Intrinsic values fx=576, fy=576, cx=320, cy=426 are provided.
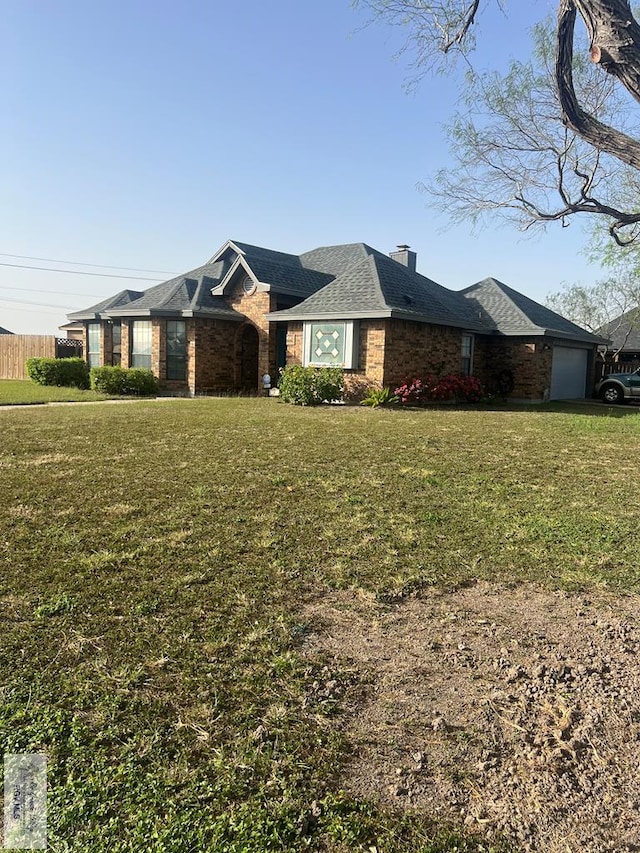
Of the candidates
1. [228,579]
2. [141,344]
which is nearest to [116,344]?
[141,344]

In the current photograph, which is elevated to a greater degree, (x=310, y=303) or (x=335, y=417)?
(x=310, y=303)

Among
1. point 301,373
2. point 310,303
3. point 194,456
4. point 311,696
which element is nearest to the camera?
point 311,696

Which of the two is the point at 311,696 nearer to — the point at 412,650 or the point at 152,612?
the point at 412,650

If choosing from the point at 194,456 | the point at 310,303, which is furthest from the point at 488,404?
the point at 194,456

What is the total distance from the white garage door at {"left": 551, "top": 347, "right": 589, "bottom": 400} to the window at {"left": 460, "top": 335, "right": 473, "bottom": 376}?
11.8ft

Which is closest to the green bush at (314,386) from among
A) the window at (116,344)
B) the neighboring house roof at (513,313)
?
the neighboring house roof at (513,313)

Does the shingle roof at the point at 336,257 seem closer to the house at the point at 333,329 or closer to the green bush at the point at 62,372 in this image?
the house at the point at 333,329

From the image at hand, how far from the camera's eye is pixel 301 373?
15852 mm

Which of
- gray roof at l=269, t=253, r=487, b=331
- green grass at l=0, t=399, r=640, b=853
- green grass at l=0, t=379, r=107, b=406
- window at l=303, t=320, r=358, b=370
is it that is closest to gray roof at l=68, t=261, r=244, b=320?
gray roof at l=269, t=253, r=487, b=331

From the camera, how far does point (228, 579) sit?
4.27 m

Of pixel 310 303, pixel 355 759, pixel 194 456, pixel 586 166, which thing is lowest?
pixel 355 759

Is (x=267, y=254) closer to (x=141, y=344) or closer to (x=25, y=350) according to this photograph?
(x=141, y=344)

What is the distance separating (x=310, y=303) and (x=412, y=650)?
14.7 metres

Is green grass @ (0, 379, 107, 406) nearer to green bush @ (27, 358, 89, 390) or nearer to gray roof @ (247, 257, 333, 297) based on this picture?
green bush @ (27, 358, 89, 390)
